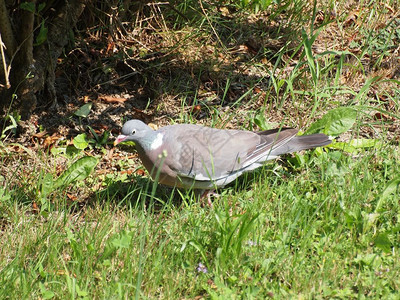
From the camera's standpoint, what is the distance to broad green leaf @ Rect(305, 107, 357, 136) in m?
4.64

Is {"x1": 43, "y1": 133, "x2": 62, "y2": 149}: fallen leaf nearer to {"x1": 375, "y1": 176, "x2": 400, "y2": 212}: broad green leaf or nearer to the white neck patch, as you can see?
the white neck patch

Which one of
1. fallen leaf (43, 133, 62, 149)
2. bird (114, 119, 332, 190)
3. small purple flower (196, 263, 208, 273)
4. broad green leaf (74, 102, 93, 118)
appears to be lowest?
fallen leaf (43, 133, 62, 149)

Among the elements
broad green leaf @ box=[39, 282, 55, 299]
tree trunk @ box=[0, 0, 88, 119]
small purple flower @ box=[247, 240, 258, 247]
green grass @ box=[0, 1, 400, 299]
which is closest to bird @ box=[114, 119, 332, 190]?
green grass @ box=[0, 1, 400, 299]

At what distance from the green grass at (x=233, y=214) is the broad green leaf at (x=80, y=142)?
0.06 m

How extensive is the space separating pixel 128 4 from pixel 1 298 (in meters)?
2.94

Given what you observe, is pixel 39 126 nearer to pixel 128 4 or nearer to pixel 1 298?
pixel 128 4

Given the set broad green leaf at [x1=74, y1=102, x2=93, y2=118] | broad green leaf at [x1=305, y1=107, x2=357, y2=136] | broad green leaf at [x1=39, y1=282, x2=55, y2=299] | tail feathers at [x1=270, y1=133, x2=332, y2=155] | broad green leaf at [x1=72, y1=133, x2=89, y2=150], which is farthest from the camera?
broad green leaf at [x1=74, y1=102, x2=93, y2=118]

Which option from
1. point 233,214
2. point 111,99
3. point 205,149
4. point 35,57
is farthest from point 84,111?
point 233,214

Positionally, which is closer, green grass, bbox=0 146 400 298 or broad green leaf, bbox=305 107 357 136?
green grass, bbox=0 146 400 298

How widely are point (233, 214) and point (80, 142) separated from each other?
1.75 metres

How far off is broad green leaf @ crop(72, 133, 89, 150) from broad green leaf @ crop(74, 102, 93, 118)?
246mm

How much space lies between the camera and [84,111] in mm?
5141

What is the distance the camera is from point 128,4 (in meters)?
5.19

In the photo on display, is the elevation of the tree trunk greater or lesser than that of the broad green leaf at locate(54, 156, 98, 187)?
greater
